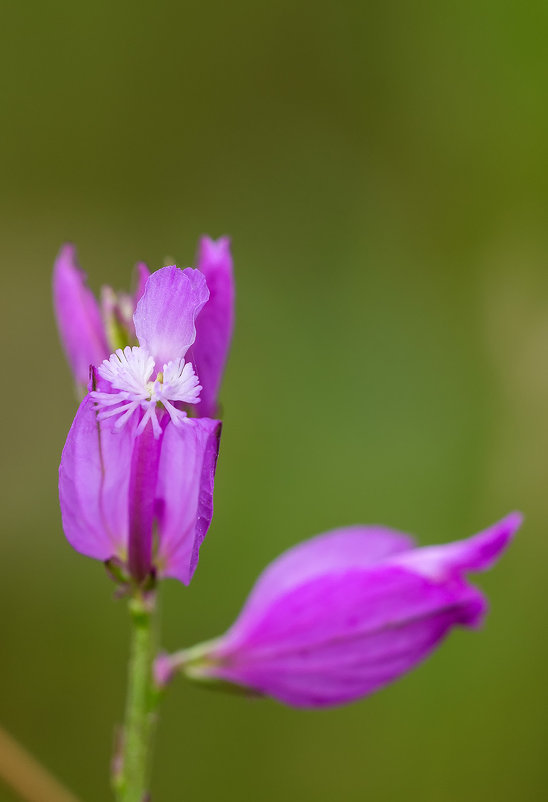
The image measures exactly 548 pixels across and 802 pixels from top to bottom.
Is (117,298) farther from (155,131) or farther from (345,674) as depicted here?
(155,131)

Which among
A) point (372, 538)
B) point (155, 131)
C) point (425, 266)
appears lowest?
point (372, 538)

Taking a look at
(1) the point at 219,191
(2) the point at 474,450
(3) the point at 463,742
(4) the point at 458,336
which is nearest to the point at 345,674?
Answer: (3) the point at 463,742

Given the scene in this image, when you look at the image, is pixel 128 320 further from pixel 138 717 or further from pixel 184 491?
pixel 138 717

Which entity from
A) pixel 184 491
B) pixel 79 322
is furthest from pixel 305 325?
pixel 184 491

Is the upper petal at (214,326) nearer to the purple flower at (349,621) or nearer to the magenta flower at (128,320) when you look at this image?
the magenta flower at (128,320)

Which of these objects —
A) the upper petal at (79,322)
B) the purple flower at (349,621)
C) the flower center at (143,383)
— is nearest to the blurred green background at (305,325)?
the purple flower at (349,621)
